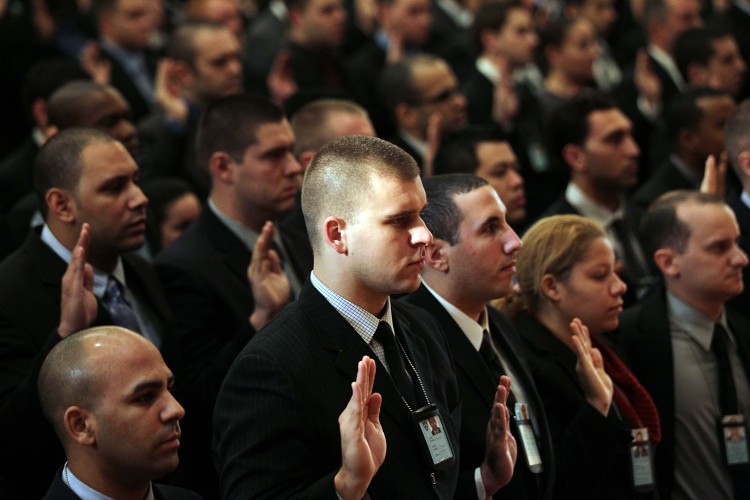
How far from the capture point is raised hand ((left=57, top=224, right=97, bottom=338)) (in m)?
3.23

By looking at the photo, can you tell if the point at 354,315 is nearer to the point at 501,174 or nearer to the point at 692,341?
the point at 692,341

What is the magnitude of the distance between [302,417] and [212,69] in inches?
150

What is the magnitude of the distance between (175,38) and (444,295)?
3246mm

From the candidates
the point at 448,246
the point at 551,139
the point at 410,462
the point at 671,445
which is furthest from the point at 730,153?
the point at 410,462

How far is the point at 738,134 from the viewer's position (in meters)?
4.93

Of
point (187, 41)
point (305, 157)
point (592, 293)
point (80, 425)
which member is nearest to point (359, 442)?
point (80, 425)

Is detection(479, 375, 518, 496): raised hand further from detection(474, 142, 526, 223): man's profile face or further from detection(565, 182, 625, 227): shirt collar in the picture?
detection(565, 182, 625, 227): shirt collar

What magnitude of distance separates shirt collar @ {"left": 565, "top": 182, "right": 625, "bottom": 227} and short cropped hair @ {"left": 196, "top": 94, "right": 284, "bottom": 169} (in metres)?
1.64

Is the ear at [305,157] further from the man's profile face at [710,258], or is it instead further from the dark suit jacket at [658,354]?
the man's profile face at [710,258]

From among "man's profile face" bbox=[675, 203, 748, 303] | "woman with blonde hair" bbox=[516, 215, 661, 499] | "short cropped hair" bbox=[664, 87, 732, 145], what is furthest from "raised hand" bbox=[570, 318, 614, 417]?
"short cropped hair" bbox=[664, 87, 732, 145]

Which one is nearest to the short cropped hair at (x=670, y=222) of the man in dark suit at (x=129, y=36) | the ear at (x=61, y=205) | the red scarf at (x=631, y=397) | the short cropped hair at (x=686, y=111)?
the red scarf at (x=631, y=397)

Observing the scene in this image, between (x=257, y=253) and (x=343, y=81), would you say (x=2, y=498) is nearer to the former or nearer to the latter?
(x=257, y=253)

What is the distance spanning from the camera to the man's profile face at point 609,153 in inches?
217

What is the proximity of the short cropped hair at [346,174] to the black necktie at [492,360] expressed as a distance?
0.83 meters
